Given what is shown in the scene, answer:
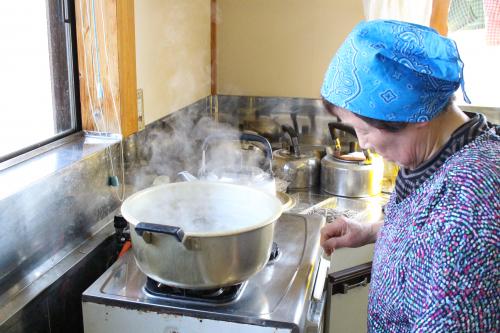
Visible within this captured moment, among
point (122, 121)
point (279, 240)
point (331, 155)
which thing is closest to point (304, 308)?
point (279, 240)

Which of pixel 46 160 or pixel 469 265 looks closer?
pixel 469 265

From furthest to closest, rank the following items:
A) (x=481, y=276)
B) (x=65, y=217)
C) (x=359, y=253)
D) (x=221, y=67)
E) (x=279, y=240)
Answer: (x=221, y=67) < (x=359, y=253) < (x=279, y=240) < (x=65, y=217) < (x=481, y=276)

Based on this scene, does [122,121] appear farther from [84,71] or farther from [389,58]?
[389,58]

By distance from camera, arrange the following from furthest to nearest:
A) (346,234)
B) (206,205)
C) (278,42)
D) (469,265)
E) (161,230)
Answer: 1. (278,42)
2. (346,234)
3. (206,205)
4. (161,230)
5. (469,265)

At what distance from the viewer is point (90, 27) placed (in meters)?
1.52

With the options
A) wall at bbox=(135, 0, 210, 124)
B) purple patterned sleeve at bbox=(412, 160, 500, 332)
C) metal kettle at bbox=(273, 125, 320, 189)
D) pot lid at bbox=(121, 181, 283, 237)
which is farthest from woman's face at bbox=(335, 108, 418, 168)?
metal kettle at bbox=(273, 125, 320, 189)

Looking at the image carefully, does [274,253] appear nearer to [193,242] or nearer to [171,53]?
[193,242]

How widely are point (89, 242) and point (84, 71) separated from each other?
538 mm

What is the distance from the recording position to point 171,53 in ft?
6.99

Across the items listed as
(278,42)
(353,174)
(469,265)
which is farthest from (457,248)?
(278,42)

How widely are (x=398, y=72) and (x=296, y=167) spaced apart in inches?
55.5

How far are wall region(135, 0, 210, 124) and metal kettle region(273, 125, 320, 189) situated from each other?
0.53m

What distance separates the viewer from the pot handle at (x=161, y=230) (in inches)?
36.5

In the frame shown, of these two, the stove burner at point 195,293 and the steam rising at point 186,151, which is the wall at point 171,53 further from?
the stove burner at point 195,293
